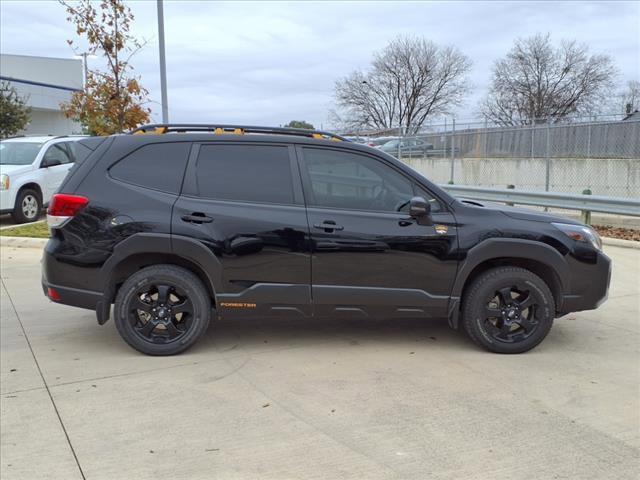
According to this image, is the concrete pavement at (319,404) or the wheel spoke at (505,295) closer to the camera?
the concrete pavement at (319,404)

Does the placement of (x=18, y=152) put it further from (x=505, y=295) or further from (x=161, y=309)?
(x=505, y=295)

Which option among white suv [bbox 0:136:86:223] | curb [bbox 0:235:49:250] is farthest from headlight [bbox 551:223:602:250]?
white suv [bbox 0:136:86:223]

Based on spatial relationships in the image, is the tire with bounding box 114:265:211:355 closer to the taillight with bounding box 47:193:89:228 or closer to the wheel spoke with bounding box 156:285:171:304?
the wheel spoke with bounding box 156:285:171:304

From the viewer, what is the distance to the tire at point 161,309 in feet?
15.0

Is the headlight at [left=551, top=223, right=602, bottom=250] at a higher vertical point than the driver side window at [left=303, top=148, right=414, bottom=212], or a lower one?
lower

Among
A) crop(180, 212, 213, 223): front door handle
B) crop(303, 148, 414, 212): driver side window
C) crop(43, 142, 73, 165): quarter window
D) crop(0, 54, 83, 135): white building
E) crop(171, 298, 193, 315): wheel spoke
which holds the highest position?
crop(0, 54, 83, 135): white building

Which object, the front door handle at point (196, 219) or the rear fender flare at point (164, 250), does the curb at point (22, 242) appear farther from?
the front door handle at point (196, 219)

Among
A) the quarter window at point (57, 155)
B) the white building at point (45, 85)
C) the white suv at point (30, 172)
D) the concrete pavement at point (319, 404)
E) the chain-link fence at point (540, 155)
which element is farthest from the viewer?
the white building at point (45, 85)

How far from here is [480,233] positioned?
15.4 feet

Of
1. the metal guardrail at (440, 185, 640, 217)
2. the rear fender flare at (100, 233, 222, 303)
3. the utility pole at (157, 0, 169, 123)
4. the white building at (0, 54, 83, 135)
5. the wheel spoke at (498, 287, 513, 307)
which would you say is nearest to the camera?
the rear fender flare at (100, 233, 222, 303)

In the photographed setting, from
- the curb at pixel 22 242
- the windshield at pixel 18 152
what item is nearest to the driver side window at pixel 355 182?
the curb at pixel 22 242

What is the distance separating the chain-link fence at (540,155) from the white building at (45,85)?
75.0 feet

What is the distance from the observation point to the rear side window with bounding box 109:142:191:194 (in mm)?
4688

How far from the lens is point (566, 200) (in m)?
11.0
